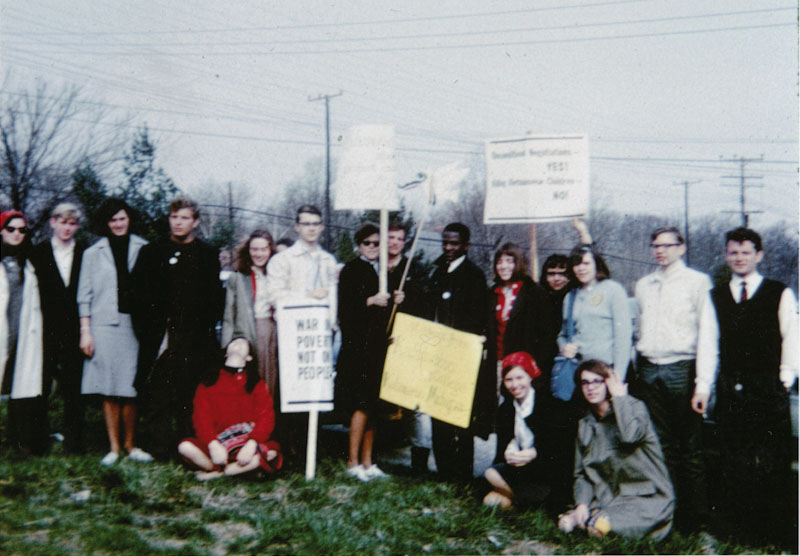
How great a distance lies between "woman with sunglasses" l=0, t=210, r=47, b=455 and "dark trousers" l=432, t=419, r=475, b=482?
295cm

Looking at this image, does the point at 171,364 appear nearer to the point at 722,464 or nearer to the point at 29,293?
the point at 29,293

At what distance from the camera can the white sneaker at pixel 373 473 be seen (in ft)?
18.2

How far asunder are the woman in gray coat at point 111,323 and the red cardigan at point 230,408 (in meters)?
0.53

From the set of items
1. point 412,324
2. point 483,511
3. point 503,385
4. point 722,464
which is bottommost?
point 483,511

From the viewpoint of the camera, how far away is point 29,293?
547 centimetres

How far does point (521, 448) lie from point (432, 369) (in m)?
0.87

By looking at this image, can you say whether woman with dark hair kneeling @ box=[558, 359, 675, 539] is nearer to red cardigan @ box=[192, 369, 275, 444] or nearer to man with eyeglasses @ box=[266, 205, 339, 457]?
man with eyeglasses @ box=[266, 205, 339, 457]

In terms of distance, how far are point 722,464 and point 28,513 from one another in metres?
4.28

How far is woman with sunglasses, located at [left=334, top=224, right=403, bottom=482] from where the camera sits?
565 centimetres

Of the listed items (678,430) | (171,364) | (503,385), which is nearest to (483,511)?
(503,385)

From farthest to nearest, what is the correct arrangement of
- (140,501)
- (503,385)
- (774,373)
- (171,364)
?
1. (171,364)
2. (503,385)
3. (140,501)
4. (774,373)

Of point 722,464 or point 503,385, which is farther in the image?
point 503,385

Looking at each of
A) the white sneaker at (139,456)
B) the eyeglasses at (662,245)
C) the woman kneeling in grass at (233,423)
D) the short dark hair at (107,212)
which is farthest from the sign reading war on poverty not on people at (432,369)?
the short dark hair at (107,212)

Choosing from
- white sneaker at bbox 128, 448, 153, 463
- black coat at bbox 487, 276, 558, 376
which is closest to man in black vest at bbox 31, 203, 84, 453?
white sneaker at bbox 128, 448, 153, 463
